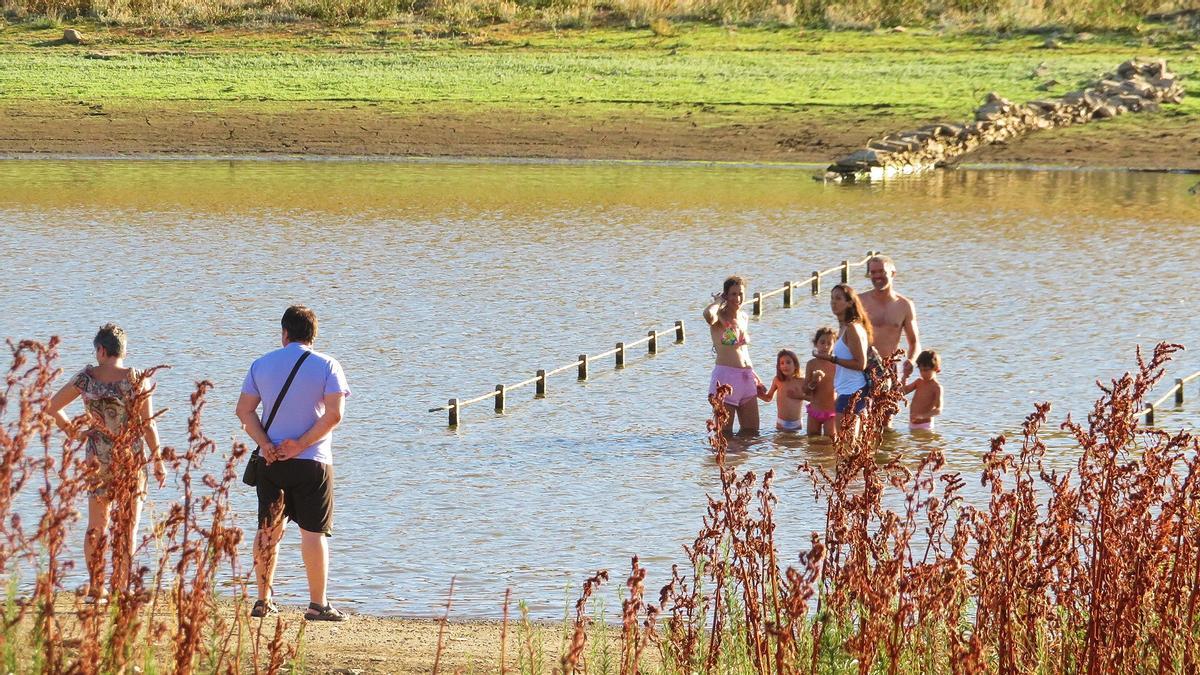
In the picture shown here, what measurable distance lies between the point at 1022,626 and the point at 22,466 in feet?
9.21

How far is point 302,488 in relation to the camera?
26.2ft

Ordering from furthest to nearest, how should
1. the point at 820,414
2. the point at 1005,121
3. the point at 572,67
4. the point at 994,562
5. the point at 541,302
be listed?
the point at 572,67 → the point at 1005,121 → the point at 541,302 → the point at 820,414 → the point at 994,562

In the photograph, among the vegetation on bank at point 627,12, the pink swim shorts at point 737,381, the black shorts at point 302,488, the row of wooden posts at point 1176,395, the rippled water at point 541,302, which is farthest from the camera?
the vegetation on bank at point 627,12

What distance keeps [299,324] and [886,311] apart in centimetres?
613

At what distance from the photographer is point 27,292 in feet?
63.2

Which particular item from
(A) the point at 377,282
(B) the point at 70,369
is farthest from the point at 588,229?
(B) the point at 70,369

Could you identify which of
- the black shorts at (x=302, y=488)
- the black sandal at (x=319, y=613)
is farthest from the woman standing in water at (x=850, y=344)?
the black shorts at (x=302, y=488)

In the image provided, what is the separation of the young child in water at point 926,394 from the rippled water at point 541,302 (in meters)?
0.20

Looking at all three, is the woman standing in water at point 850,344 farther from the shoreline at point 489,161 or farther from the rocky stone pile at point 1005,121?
the shoreline at point 489,161

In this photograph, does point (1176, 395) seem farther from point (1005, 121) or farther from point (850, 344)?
point (1005, 121)

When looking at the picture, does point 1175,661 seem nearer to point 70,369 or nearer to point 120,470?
point 120,470

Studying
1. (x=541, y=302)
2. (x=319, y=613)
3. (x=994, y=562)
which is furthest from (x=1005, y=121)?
(x=994, y=562)

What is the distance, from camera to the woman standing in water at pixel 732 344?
12.5m

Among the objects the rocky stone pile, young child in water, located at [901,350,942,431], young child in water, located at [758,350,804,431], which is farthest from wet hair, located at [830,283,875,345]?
the rocky stone pile
